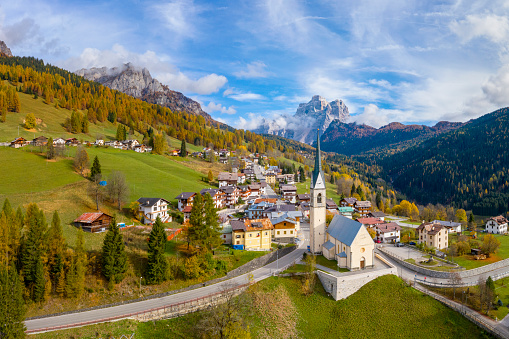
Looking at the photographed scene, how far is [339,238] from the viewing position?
50.6m

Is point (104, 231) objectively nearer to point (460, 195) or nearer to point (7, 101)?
point (7, 101)

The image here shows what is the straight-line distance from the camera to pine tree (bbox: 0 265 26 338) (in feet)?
94.4

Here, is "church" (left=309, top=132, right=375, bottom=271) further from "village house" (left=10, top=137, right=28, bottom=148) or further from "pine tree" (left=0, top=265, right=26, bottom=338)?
"village house" (left=10, top=137, right=28, bottom=148)

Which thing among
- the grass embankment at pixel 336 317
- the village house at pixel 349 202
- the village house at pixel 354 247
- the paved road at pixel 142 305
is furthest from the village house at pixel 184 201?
the village house at pixel 349 202

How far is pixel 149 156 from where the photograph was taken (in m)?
120

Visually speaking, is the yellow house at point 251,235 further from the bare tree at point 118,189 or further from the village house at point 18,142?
the village house at point 18,142

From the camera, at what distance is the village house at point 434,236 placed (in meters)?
70.6

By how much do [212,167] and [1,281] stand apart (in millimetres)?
100346

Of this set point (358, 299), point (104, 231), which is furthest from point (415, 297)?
point (104, 231)

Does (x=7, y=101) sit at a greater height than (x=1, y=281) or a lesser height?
greater

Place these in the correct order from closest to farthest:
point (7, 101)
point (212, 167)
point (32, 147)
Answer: point (32, 147) < point (7, 101) < point (212, 167)

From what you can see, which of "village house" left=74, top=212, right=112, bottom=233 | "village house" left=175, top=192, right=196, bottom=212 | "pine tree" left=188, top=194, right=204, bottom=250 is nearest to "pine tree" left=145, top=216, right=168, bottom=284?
"pine tree" left=188, top=194, right=204, bottom=250

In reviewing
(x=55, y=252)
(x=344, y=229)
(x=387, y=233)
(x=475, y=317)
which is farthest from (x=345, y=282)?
(x=55, y=252)

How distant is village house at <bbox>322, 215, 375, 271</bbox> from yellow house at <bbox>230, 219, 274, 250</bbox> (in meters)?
12.3
